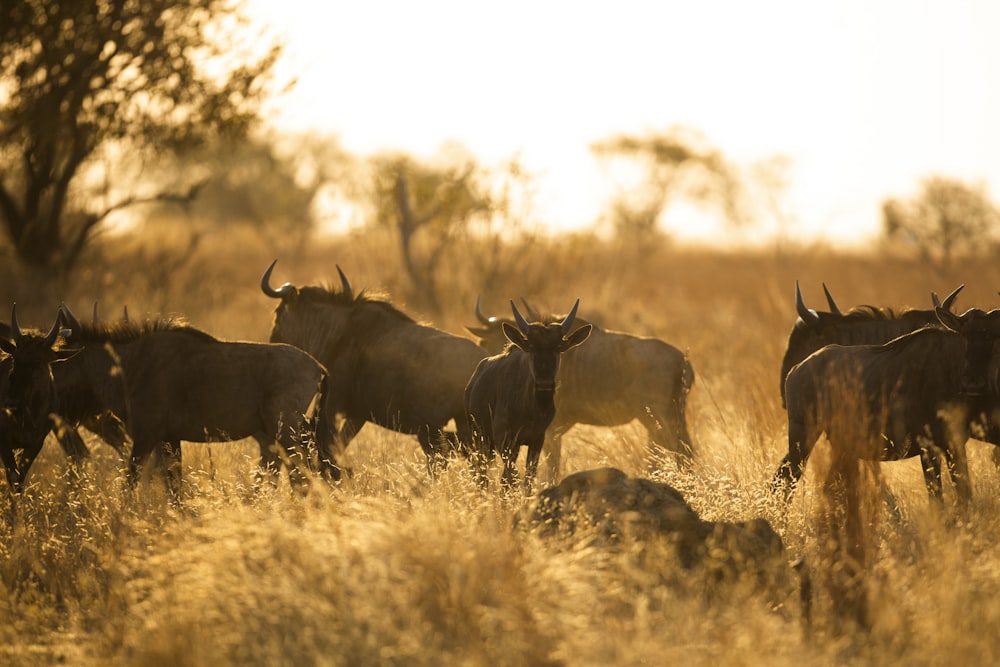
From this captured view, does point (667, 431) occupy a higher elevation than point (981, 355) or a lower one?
lower

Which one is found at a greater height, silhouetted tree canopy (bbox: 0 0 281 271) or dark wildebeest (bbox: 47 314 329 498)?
silhouetted tree canopy (bbox: 0 0 281 271)

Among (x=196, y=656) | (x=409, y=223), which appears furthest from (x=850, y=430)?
(x=409, y=223)

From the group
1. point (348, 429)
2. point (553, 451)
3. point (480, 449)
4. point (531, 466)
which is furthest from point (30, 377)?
point (553, 451)

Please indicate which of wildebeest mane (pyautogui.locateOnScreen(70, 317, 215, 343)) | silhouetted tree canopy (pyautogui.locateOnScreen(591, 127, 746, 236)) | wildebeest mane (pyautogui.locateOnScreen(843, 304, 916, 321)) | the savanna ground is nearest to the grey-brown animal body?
the savanna ground

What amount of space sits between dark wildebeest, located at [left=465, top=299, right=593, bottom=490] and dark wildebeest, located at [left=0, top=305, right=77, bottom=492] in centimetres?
297

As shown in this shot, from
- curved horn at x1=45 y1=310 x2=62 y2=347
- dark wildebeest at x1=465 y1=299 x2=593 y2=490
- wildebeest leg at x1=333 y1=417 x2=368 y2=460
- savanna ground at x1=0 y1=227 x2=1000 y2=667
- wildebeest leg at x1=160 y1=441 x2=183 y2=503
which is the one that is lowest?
savanna ground at x1=0 y1=227 x2=1000 y2=667

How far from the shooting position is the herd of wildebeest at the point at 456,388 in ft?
24.3

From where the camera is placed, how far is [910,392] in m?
7.48

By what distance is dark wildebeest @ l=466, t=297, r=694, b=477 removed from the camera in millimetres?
9836

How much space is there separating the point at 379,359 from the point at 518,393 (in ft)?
6.27

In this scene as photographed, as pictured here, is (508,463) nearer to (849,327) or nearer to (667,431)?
(667,431)

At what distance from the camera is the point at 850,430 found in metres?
7.28

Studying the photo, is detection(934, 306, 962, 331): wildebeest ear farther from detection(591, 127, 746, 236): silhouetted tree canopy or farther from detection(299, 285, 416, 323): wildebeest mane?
detection(591, 127, 746, 236): silhouetted tree canopy

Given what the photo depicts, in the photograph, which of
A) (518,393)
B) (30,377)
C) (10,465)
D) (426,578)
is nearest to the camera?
(426,578)
